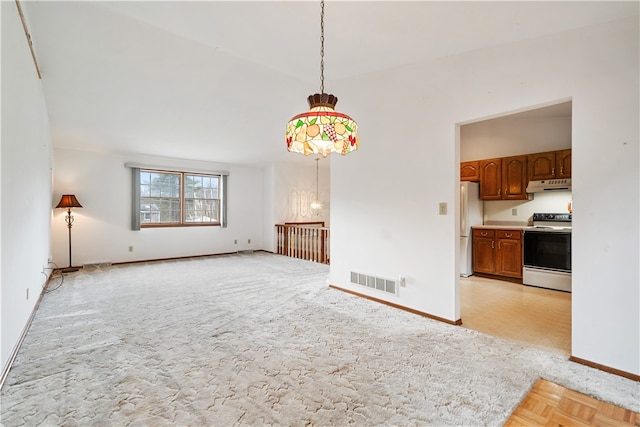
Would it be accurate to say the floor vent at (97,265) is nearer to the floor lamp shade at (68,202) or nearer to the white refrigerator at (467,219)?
the floor lamp shade at (68,202)

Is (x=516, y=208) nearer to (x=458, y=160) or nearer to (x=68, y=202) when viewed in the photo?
(x=458, y=160)

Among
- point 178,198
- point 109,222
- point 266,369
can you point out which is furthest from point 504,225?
point 109,222

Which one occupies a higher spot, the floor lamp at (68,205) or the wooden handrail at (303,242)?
the floor lamp at (68,205)

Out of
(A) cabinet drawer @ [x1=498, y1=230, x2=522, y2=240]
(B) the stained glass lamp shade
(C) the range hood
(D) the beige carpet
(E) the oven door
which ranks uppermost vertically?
(B) the stained glass lamp shade

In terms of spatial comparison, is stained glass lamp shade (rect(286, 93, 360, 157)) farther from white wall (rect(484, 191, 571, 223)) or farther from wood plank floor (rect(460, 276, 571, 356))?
white wall (rect(484, 191, 571, 223))

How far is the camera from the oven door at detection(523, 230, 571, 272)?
13.5 feet

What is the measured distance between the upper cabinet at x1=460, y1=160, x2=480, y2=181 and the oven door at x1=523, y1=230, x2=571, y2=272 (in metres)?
1.25

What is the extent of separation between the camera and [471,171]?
530cm

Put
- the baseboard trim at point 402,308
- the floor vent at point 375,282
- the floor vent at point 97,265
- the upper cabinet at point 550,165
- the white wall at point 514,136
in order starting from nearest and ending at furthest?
the baseboard trim at point 402,308
the floor vent at point 375,282
the upper cabinet at point 550,165
the white wall at point 514,136
the floor vent at point 97,265

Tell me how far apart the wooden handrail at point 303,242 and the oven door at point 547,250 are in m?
3.54

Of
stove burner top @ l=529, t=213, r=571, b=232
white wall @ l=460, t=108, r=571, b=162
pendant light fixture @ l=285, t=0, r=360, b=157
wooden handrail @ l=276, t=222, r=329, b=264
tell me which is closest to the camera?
pendant light fixture @ l=285, t=0, r=360, b=157

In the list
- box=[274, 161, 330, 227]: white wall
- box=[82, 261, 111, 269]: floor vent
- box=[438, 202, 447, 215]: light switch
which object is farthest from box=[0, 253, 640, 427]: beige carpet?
box=[274, 161, 330, 227]: white wall

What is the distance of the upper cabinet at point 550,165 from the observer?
4.29 meters

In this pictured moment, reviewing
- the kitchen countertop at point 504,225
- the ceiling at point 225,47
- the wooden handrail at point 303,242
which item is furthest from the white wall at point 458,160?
the kitchen countertop at point 504,225
